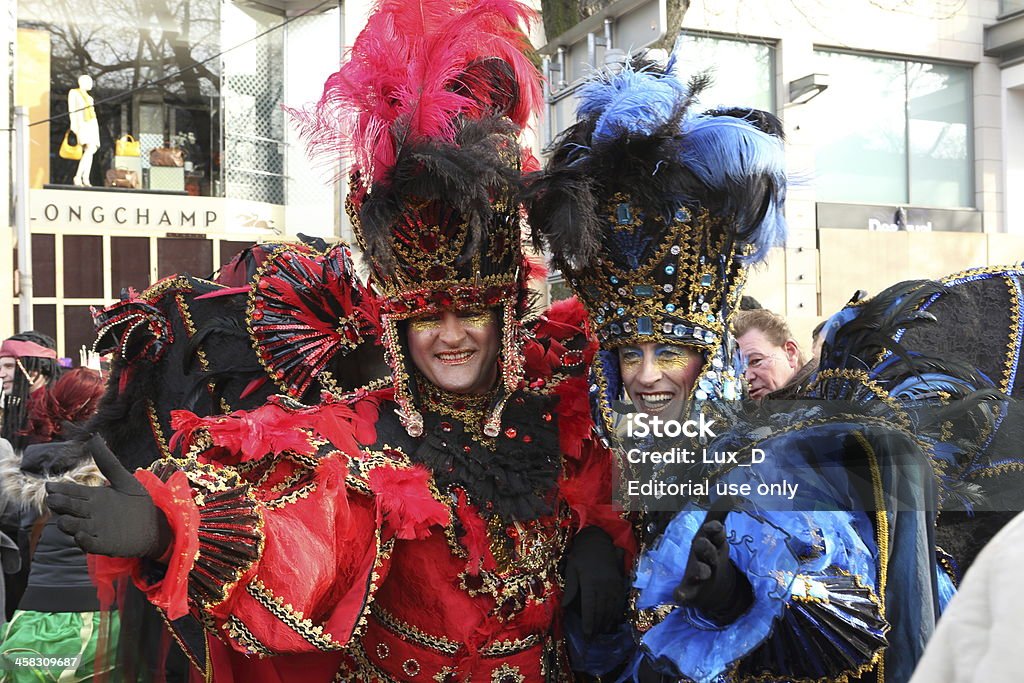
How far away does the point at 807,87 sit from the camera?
877 centimetres

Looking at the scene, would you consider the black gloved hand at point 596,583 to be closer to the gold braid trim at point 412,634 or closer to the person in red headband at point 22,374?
the gold braid trim at point 412,634

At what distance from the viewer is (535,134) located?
279cm

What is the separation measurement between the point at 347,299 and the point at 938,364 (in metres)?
1.52

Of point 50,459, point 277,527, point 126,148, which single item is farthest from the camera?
point 126,148

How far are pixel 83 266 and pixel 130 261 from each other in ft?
1.50

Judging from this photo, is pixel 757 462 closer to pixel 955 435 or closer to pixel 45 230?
pixel 955 435

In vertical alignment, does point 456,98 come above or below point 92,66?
below

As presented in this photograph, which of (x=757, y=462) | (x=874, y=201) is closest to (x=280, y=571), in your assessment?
(x=757, y=462)

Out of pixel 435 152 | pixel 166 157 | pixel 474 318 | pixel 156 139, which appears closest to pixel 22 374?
pixel 474 318

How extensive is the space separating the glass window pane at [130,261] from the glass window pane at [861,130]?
686 centimetres

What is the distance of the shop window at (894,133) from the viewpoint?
33.8ft

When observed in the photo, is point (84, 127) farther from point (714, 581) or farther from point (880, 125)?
point (714, 581)

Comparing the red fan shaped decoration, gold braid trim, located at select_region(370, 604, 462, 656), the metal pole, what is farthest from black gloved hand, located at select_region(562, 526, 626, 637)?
the metal pole

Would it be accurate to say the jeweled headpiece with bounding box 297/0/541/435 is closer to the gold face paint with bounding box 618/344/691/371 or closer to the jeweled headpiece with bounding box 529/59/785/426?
the jeweled headpiece with bounding box 529/59/785/426
